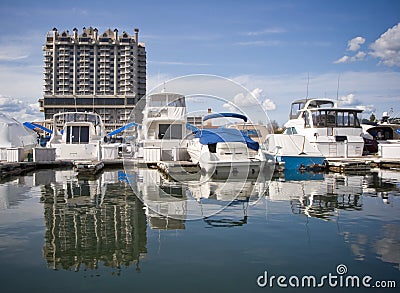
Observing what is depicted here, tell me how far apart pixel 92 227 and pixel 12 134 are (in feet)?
79.3

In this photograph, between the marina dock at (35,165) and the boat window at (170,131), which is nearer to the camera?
the marina dock at (35,165)

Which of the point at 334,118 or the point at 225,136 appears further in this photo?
the point at 334,118

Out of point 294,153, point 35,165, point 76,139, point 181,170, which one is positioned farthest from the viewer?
point 76,139

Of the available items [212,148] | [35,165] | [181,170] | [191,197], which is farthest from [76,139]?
[191,197]

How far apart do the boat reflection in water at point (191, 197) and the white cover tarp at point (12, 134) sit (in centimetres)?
1467

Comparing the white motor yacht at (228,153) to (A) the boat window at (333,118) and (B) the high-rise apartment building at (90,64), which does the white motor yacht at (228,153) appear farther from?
(B) the high-rise apartment building at (90,64)

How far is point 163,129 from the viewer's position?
26500mm

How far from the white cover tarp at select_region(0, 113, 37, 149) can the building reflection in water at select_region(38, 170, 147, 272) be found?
16.2 metres

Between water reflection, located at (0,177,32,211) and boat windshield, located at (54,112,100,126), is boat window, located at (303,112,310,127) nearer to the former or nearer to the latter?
boat windshield, located at (54,112,100,126)

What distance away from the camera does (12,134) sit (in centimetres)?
3014

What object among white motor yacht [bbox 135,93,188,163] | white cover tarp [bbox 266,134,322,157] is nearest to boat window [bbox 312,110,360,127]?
white cover tarp [bbox 266,134,322,157]

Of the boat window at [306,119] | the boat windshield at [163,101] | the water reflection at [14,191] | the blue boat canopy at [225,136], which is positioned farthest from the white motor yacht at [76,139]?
the boat window at [306,119]

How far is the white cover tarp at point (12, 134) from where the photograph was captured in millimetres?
29531

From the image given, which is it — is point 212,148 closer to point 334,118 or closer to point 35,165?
point 35,165
